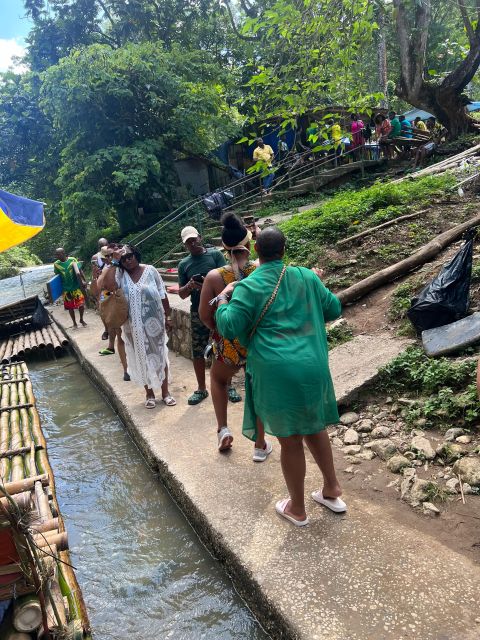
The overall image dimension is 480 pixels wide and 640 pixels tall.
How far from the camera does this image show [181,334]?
6762 millimetres

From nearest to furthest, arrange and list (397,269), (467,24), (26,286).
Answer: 1. (397,269)
2. (467,24)
3. (26,286)

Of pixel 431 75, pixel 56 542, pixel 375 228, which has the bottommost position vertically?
pixel 56 542

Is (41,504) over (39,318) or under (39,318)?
over

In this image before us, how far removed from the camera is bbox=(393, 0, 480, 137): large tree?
37.5 feet

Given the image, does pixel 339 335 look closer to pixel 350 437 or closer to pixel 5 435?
pixel 350 437

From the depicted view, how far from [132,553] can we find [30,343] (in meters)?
6.78

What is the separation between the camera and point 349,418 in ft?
12.3

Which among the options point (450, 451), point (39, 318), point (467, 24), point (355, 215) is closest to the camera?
point (450, 451)

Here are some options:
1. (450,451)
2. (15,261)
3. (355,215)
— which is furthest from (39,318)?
(15,261)

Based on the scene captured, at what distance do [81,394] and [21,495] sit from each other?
4.97 meters

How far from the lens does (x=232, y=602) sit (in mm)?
2518

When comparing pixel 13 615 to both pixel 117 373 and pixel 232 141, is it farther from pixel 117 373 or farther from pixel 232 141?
pixel 232 141

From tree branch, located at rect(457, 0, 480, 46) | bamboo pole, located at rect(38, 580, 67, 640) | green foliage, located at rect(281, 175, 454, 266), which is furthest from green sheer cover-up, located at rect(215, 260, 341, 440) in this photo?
tree branch, located at rect(457, 0, 480, 46)

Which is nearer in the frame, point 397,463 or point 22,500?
point 22,500
